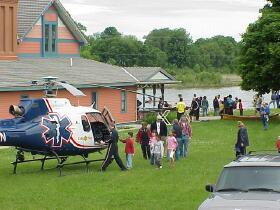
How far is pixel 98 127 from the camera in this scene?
88.3 feet

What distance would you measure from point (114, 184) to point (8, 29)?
24.8 meters

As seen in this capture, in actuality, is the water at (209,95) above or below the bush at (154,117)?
above

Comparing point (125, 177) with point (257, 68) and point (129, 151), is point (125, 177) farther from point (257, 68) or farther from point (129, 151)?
point (257, 68)

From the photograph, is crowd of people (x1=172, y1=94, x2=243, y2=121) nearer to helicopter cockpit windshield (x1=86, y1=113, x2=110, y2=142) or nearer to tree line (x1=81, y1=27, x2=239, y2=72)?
helicopter cockpit windshield (x1=86, y1=113, x2=110, y2=142)

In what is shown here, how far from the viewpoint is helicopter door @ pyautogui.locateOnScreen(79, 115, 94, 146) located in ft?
84.9

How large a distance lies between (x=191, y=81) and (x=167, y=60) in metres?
27.1

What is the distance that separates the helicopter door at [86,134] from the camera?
2588cm

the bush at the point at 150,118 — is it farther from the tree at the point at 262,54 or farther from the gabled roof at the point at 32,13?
the gabled roof at the point at 32,13

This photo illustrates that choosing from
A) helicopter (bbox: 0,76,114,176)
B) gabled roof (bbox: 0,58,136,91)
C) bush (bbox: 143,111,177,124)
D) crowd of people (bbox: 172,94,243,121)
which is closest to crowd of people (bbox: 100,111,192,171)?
helicopter (bbox: 0,76,114,176)

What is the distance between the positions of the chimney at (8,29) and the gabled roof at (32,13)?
1159mm

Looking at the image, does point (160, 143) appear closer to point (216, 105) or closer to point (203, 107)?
point (216, 105)

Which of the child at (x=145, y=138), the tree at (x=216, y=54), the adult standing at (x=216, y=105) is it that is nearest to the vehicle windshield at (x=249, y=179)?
the child at (x=145, y=138)

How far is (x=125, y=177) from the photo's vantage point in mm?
24484

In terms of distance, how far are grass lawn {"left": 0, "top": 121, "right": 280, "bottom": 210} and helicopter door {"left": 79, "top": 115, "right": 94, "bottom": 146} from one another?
1.06m
